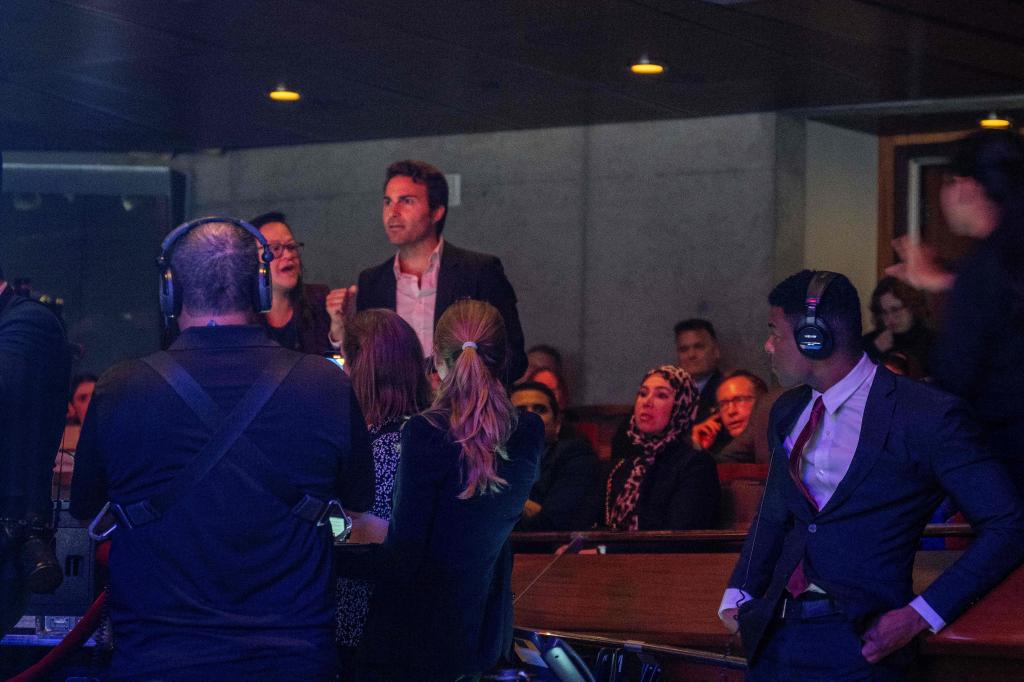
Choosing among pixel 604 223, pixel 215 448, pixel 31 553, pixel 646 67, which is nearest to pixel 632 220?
pixel 604 223

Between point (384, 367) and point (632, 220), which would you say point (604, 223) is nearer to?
point (632, 220)

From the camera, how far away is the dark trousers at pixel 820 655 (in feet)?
8.59

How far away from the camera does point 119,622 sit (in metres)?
2.48

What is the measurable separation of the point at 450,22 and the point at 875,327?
2.64m

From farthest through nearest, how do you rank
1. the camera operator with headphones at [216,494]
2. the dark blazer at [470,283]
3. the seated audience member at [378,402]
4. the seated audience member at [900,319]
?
the seated audience member at [900,319] → the dark blazer at [470,283] → the seated audience member at [378,402] → the camera operator with headphones at [216,494]

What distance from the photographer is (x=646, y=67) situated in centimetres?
715

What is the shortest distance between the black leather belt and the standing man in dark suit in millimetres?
2373

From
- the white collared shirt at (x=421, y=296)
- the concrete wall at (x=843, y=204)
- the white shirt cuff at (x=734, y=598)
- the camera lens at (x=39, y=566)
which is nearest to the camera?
the white shirt cuff at (x=734, y=598)

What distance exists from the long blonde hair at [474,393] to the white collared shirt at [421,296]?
1480mm

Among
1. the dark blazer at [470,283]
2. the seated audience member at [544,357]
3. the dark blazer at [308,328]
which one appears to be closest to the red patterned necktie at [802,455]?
the dark blazer at [470,283]

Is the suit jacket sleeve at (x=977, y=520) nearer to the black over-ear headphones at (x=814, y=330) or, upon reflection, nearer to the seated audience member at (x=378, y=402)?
the black over-ear headphones at (x=814, y=330)

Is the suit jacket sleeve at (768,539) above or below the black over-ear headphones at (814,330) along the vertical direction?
below

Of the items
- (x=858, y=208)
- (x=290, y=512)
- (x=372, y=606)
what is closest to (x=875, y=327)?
(x=858, y=208)

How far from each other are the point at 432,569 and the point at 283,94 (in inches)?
206
